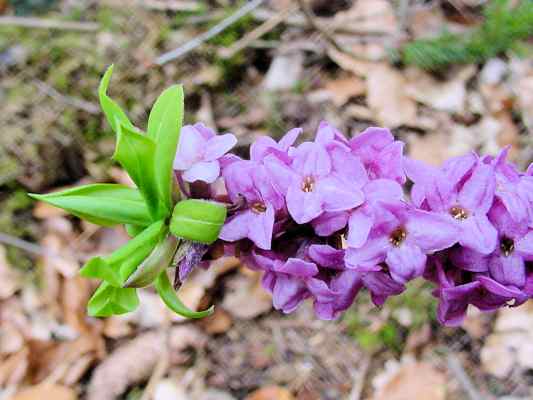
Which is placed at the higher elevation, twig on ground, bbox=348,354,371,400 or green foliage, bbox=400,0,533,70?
green foliage, bbox=400,0,533,70

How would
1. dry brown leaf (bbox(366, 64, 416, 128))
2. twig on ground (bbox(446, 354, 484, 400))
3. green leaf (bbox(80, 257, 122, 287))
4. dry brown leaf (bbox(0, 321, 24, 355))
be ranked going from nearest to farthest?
1. green leaf (bbox(80, 257, 122, 287))
2. twig on ground (bbox(446, 354, 484, 400))
3. dry brown leaf (bbox(0, 321, 24, 355))
4. dry brown leaf (bbox(366, 64, 416, 128))

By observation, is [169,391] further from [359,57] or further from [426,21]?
[426,21]

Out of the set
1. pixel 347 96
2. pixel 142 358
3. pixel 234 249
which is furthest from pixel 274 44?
pixel 234 249

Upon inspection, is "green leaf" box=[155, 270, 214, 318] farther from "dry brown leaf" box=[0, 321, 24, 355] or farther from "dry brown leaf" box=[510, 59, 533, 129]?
"dry brown leaf" box=[510, 59, 533, 129]

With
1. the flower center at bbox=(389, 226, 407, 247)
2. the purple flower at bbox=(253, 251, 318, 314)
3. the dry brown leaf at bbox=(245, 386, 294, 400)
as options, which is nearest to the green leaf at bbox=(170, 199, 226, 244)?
the purple flower at bbox=(253, 251, 318, 314)

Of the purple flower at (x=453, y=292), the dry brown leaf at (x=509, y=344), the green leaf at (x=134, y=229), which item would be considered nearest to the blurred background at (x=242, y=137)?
the dry brown leaf at (x=509, y=344)

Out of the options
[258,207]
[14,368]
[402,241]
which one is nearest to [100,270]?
[258,207]

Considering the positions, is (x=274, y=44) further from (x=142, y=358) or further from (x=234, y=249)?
(x=234, y=249)

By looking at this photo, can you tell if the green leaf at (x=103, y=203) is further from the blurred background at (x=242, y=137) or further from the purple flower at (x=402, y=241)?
the blurred background at (x=242, y=137)
